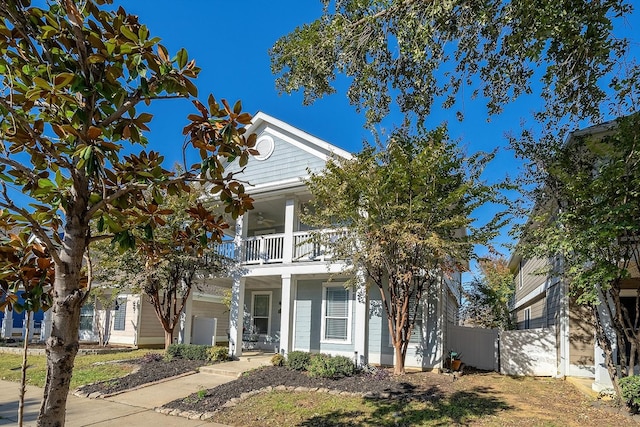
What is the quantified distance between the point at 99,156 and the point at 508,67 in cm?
669

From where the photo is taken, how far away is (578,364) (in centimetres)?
1149

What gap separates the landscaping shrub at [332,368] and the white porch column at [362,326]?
36.1 inches

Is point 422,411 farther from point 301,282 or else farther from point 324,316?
point 301,282

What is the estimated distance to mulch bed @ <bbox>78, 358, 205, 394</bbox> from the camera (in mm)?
10219

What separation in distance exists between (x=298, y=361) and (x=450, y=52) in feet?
26.9

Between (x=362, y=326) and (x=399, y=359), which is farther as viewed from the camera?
(x=362, y=326)

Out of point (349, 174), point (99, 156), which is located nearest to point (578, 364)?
point (349, 174)

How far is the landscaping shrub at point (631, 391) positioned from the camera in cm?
769

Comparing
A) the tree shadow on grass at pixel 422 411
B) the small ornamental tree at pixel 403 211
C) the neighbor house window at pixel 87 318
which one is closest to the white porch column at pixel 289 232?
the small ornamental tree at pixel 403 211

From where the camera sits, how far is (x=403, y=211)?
35.1 feet

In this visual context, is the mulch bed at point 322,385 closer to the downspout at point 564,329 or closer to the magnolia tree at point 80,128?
the downspout at point 564,329

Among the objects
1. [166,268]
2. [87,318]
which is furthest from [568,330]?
[87,318]

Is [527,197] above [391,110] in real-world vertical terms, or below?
below

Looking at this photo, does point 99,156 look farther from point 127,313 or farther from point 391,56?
point 127,313
